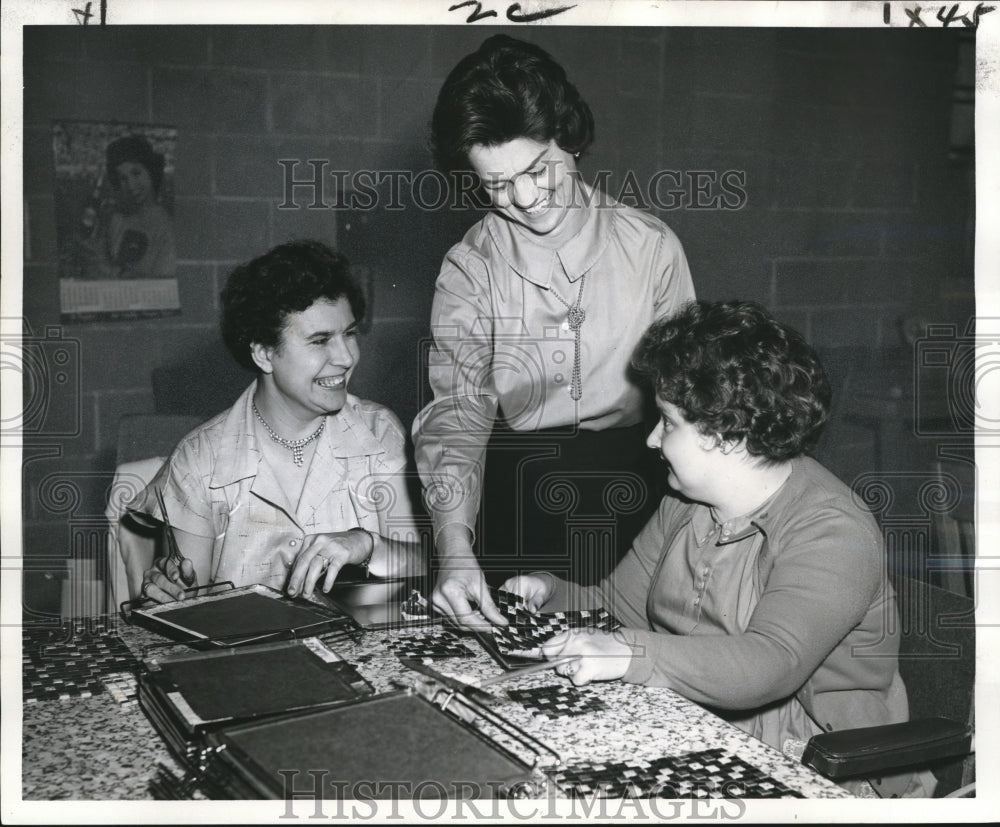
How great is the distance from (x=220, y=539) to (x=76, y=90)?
0.90 metres

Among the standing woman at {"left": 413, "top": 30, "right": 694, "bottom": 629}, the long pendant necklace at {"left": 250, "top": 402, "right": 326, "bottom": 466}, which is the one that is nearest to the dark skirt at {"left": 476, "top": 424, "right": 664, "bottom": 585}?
the standing woman at {"left": 413, "top": 30, "right": 694, "bottom": 629}

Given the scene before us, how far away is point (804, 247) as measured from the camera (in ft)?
6.28

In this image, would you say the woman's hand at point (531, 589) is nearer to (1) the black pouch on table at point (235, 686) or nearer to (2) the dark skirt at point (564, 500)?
(2) the dark skirt at point (564, 500)

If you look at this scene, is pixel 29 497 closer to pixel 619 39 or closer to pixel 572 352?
pixel 572 352

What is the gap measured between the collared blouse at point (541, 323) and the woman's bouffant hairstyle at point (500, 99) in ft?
0.55

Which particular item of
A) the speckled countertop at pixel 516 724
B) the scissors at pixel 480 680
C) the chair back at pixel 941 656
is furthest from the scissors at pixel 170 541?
the chair back at pixel 941 656

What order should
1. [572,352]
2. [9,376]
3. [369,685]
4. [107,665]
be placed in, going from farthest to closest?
[572,352] → [9,376] → [107,665] → [369,685]

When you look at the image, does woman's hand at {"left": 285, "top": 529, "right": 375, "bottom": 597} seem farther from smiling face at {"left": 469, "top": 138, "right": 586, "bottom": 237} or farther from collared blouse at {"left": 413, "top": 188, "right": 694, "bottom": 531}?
smiling face at {"left": 469, "top": 138, "right": 586, "bottom": 237}

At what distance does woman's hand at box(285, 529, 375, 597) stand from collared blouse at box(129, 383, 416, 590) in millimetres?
16

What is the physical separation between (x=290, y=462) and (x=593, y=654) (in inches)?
33.0

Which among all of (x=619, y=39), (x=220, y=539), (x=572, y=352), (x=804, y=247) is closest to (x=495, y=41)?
(x=619, y=39)

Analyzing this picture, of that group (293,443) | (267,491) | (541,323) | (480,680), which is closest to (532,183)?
(541,323)

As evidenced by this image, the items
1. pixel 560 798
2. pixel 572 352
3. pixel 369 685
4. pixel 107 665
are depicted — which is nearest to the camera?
pixel 560 798

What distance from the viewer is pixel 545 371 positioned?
1.84 metres
